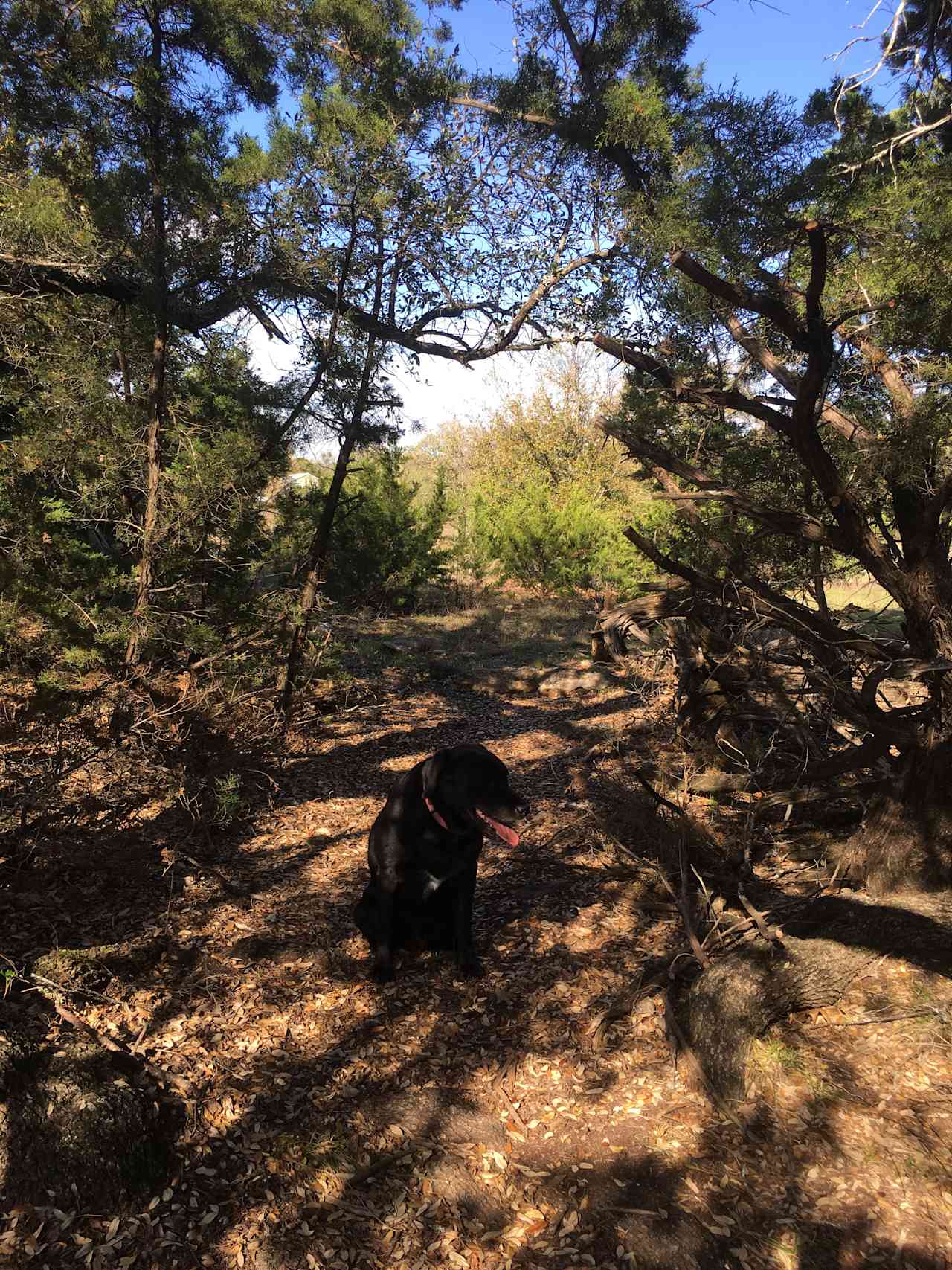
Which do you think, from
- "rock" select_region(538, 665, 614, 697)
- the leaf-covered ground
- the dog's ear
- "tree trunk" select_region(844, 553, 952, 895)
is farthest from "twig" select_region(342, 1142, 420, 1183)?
"rock" select_region(538, 665, 614, 697)

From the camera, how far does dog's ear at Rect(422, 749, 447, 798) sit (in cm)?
342

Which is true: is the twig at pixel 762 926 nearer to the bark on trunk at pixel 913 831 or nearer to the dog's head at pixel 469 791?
the bark on trunk at pixel 913 831

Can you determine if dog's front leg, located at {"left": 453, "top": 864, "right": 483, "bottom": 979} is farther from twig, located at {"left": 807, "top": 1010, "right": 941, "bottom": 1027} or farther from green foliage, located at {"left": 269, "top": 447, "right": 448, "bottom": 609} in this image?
green foliage, located at {"left": 269, "top": 447, "right": 448, "bottom": 609}

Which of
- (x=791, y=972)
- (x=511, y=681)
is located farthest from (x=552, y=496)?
(x=791, y=972)

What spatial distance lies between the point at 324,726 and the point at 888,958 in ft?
19.8

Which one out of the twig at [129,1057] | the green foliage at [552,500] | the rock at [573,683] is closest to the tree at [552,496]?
the green foliage at [552,500]

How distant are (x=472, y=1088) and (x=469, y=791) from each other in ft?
3.75

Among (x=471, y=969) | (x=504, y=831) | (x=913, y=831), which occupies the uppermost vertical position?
(x=504, y=831)

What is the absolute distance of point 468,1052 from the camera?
3221 millimetres

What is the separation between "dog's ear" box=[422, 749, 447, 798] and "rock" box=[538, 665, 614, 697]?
22.4 feet

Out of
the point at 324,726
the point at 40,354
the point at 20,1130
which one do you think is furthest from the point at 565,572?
→ the point at 20,1130

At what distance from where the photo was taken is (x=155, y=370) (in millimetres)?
4676

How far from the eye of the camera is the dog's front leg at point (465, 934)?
371 cm

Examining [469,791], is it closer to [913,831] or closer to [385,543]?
[913,831]
